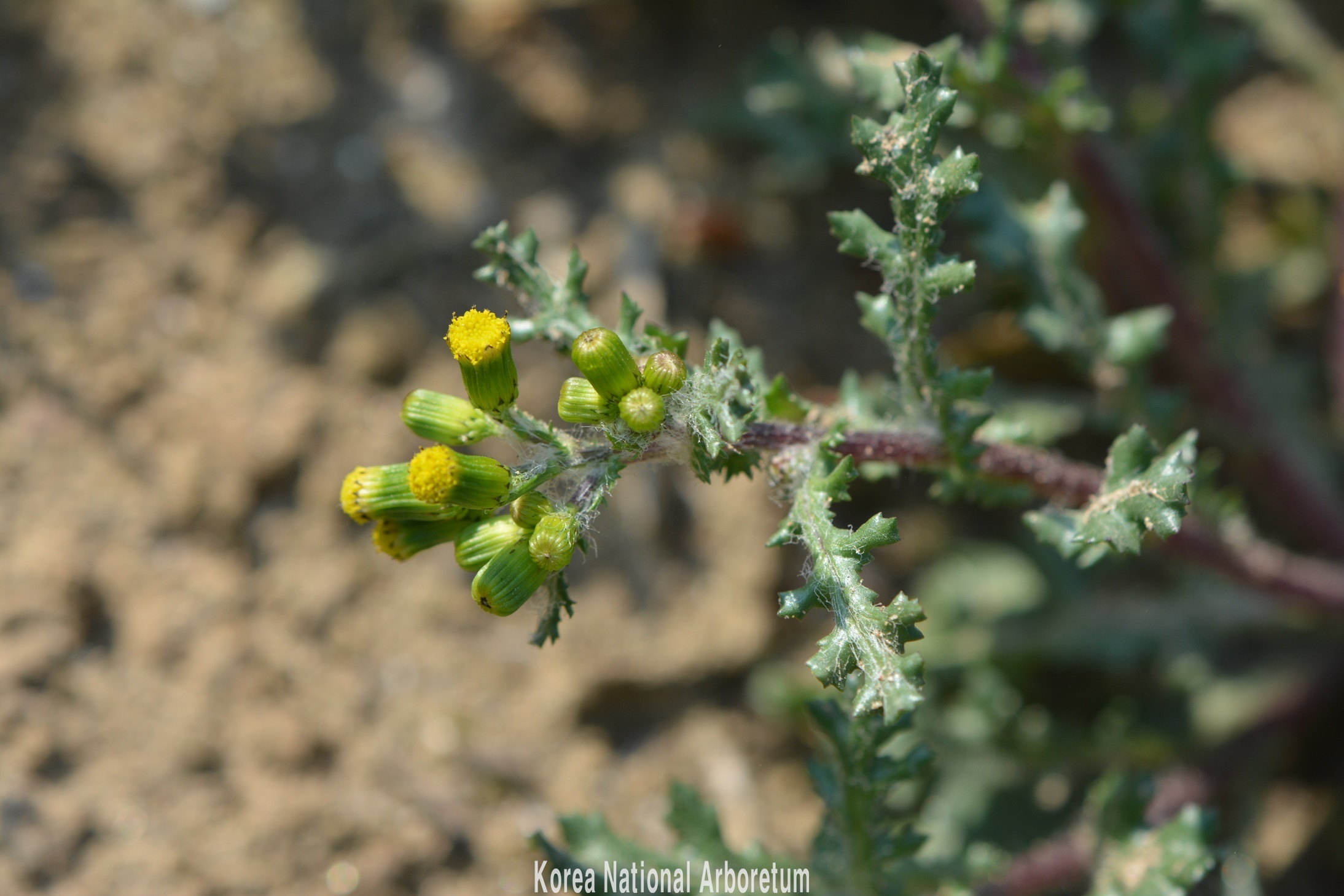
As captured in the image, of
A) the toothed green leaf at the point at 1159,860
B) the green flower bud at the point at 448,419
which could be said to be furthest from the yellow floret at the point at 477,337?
the toothed green leaf at the point at 1159,860

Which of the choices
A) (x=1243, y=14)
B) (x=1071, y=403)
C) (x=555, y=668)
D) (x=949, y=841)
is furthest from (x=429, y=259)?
(x=1243, y=14)

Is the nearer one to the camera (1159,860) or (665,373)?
(665,373)

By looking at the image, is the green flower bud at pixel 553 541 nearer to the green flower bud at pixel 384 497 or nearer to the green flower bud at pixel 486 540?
the green flower bud at pixel 486 540

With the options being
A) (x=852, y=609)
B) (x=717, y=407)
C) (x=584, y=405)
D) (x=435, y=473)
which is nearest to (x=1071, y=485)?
(x=852, y=609)

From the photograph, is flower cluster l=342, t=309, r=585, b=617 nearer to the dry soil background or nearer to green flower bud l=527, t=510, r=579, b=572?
green flower bud l=527, t=510, r=579, b=572

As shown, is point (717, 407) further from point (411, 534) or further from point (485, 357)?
point (411, 534)

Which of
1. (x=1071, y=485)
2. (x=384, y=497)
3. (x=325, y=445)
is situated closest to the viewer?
(x=384, y=497)

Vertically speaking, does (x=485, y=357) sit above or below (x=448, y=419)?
above

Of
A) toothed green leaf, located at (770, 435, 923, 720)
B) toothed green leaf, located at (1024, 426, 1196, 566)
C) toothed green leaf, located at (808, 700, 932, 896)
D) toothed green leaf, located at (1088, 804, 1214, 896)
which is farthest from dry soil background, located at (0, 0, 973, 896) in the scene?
toothed green leaf, located at (770, 435, 923, 720)
